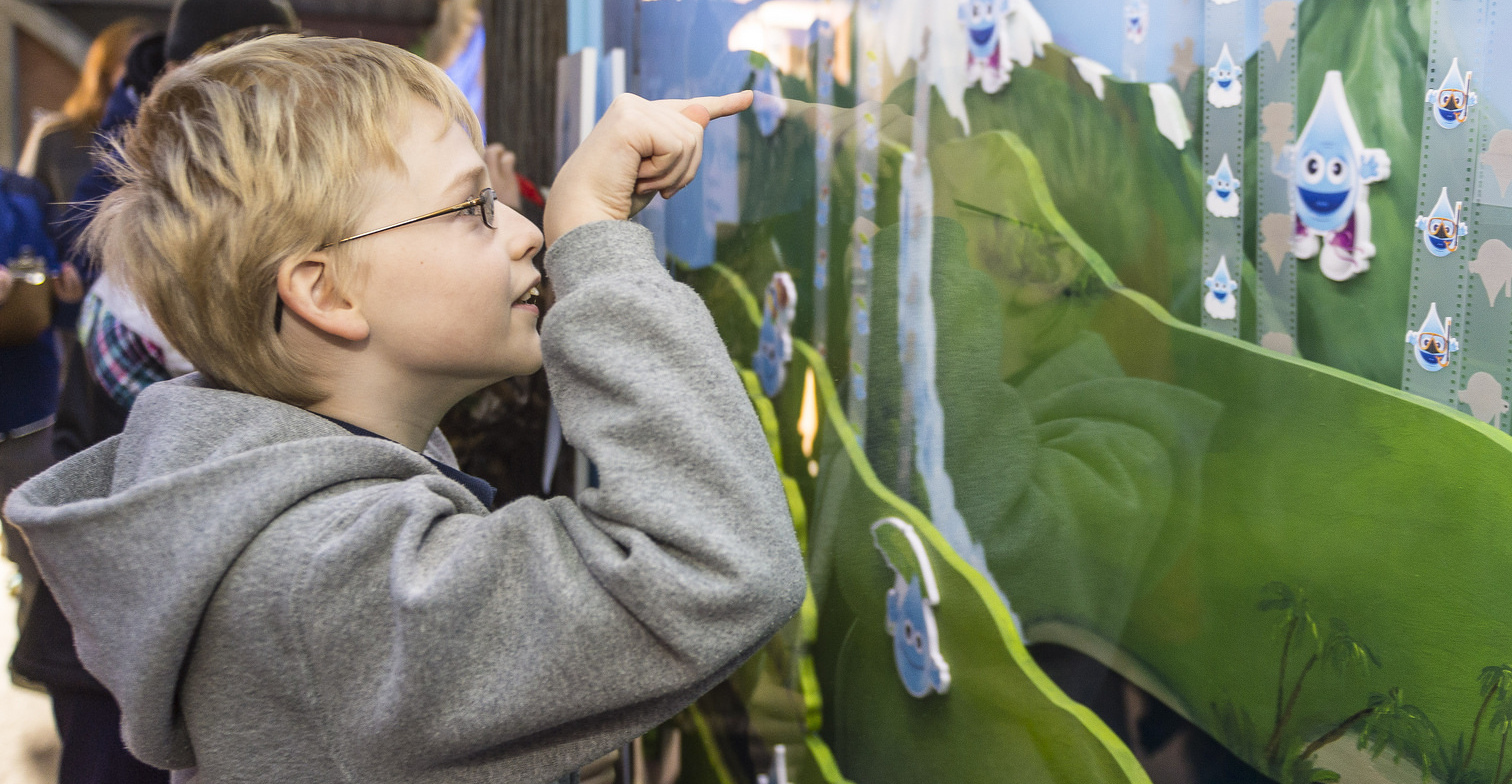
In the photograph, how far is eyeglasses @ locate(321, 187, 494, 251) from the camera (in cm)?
87

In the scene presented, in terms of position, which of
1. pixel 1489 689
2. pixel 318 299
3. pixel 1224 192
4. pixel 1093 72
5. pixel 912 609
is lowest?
pixel 912 609

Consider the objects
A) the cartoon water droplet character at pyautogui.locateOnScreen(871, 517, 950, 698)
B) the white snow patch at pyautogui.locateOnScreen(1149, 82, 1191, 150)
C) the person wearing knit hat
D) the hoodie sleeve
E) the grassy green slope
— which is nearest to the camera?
the hoodie sleeve

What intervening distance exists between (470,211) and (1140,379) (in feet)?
2.20

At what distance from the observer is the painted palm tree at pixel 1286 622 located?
36.1 inches

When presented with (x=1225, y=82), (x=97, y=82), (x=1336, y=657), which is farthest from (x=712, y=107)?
(x=97, y=82)

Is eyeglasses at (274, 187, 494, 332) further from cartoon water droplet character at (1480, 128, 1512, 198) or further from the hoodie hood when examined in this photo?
cartoon water droplet character at (1480, 128, 1512, 198)

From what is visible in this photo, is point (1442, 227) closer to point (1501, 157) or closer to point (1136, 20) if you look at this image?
point (1501, 157)

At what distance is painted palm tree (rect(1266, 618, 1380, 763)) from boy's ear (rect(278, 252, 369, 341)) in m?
0.84

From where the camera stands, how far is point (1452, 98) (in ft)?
2.61

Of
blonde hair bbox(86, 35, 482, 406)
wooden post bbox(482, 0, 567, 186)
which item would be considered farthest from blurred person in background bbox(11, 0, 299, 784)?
wooden post bbox(482, 0, 567, 186)

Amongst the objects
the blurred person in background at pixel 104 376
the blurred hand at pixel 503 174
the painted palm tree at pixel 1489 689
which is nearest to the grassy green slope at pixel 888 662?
the painted palm tree at pixel 1489 689

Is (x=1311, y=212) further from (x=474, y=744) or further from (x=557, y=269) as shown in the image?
(x=474, y=744)

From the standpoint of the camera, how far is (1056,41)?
1.15 metres

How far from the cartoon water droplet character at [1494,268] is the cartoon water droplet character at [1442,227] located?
20 mm
